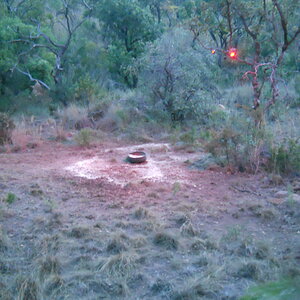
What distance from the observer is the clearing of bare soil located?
450 cm

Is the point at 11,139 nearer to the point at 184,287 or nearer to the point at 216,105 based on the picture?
the point at 216,105

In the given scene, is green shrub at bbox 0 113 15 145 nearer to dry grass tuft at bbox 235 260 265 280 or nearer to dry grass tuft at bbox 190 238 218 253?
dry grass tuft at bbox 190 238 218 253


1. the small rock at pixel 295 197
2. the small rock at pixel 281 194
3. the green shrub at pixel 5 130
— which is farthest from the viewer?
the green shrub at pixel 5 130

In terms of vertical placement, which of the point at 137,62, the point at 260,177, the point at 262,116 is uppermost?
the point at 137,62

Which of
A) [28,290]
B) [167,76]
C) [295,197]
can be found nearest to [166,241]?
[28,290]

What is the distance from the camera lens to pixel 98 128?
14.3 meters

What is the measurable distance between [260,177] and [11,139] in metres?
6.74

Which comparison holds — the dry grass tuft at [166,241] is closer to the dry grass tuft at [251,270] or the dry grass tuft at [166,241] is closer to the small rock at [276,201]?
the dry grass tuft at [251,270]

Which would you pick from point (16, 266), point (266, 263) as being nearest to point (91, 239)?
point (16, 266)

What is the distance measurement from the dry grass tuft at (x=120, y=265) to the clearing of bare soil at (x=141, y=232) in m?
0.01

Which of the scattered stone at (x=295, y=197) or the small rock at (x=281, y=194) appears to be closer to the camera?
the scattered stone at (x=295, y=197)

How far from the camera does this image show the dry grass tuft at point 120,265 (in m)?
4.72

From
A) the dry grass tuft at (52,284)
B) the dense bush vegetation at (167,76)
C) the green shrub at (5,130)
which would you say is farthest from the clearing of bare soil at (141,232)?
the green shrub at (5,130)

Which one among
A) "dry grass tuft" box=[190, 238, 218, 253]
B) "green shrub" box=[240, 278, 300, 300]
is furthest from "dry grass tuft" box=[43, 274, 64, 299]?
"green shrub" box=[240, 278, 300, 300]
